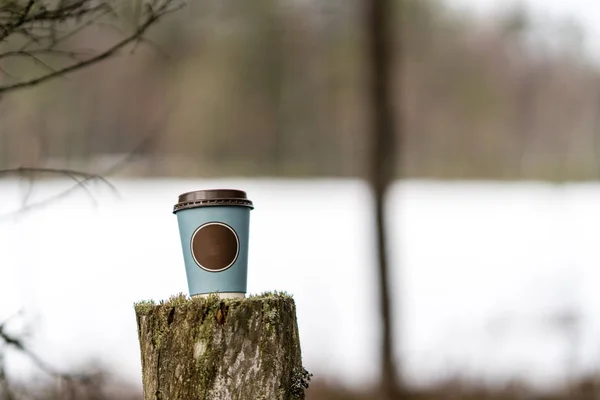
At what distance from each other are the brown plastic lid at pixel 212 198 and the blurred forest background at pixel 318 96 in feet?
12.7

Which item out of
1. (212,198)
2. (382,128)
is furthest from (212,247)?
(382,128)

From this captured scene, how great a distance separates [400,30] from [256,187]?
1663mm

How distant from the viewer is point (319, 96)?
21.3 ft

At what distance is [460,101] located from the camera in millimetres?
6680

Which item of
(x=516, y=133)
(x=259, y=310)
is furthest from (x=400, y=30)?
(x=259, y=310)

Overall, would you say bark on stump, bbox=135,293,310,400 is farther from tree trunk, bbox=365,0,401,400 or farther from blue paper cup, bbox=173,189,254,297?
tree trunk, bbox=365,0,401,400

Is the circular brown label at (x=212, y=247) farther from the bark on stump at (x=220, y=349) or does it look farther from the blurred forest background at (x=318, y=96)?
the blurred forest background at (x=318, y=96)

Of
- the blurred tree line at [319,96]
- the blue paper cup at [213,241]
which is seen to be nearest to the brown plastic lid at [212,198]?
the blue paper cup at [213,241]

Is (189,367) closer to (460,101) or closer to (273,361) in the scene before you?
(273,361)

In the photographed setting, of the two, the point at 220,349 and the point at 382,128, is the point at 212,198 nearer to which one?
the point at 220,349

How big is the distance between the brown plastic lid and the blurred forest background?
388cm

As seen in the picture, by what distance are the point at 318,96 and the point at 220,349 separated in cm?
458

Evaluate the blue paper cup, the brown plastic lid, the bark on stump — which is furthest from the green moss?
the brown plastic lid

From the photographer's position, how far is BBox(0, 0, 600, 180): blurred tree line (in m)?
6.27
